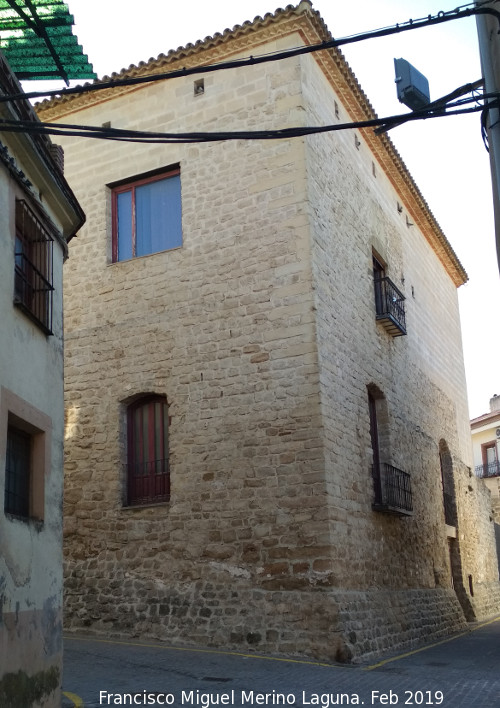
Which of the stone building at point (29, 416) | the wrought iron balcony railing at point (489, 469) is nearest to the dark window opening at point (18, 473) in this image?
the stone building at point (29, 416)

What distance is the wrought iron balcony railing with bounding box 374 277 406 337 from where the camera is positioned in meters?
16.0

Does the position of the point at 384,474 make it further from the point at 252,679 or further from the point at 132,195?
the point at 132,195

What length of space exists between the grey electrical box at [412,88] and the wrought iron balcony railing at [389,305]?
8.50 m

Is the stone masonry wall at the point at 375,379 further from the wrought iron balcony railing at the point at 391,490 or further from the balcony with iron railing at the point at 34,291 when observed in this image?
the balcony with iron railing at the point at 34,291

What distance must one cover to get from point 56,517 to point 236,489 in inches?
179

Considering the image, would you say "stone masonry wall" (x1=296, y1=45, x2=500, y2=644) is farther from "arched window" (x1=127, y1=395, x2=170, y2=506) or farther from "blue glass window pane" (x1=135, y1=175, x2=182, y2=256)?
"arched window" (x1=127, y1=395, x2=170, y2=506)

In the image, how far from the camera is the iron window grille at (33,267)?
8.25 metres

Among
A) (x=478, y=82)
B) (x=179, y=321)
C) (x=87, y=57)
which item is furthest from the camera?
(x=179, y=321)

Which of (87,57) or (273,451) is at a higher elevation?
(87,57)

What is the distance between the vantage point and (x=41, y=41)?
30.7ft

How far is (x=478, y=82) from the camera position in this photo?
A: 728 cm

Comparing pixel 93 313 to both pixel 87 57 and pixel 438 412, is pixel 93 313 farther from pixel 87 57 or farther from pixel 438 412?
pixel 438 412

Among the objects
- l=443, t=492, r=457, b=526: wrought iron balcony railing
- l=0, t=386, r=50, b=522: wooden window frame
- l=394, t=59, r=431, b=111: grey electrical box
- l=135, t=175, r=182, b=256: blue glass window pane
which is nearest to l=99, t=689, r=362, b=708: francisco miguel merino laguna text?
l=0, t=386, r=50, b=522: wooden window frame

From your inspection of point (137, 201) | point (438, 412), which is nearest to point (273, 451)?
point (137, 201)
